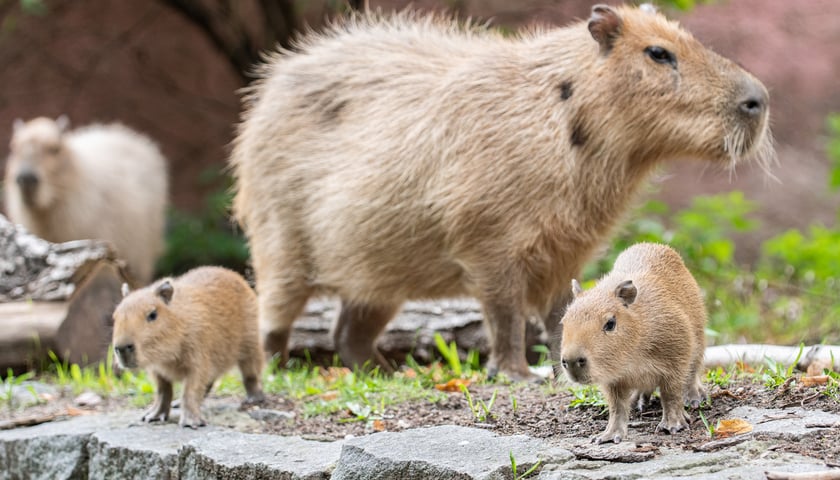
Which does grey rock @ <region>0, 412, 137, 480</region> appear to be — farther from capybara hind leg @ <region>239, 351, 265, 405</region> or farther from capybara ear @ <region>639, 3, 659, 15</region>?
capybara ear @ <region>639, 3, 659, 15</region>

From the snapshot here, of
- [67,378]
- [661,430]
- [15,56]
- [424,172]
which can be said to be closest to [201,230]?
[15,56]

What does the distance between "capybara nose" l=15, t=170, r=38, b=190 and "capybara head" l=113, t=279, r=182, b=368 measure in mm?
5214

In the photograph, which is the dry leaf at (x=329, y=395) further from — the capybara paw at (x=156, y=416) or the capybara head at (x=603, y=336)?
the capybara head at (x=603, y=336)

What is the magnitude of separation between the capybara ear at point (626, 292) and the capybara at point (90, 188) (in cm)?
650

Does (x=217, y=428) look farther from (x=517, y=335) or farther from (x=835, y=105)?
(x=835, y=105)

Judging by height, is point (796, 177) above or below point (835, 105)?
below

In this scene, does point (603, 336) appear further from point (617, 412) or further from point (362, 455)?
point (362, 455)

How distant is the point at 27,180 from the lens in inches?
368

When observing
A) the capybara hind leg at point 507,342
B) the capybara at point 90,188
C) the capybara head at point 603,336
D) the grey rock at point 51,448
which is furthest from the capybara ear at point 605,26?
the capybara at point 90,188

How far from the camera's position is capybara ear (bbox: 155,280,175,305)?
4.66 metres

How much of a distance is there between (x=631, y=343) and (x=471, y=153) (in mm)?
2037

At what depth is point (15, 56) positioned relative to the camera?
1238cm

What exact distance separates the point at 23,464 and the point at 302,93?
263 cm

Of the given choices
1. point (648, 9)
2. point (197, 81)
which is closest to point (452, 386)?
point (648, 9)
